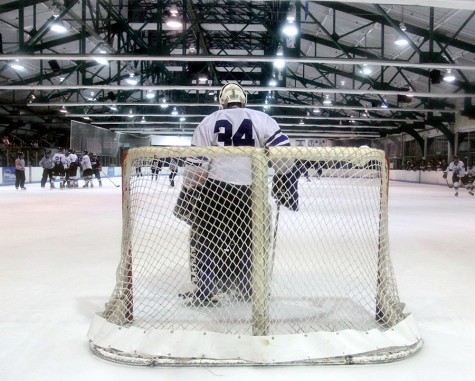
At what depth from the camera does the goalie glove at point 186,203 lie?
8.88 feet

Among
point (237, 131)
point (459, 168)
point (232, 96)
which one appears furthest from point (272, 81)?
point (237, 131)

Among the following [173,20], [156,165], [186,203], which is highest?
[173,20]

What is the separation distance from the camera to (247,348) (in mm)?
2086

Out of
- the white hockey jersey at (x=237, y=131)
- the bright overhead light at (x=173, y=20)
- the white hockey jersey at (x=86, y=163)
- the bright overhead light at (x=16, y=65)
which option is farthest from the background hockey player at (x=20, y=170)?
the white hockey jersey at (x=237, y=131)

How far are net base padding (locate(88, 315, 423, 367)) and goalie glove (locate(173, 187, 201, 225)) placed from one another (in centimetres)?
77

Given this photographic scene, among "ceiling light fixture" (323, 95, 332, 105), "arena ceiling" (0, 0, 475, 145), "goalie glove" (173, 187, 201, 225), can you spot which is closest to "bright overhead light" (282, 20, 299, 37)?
"arena ceiling" (0, 0, 475, 145)

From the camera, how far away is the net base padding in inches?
80.9

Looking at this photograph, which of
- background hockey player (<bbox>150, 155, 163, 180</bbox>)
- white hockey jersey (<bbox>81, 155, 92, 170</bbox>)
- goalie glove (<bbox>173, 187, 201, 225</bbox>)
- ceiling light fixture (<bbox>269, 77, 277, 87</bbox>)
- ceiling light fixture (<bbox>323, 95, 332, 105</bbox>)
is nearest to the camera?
background hockey player (<bbox>150, 155, 163, 180</bbox>)

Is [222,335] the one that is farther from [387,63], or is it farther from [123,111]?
[123,111]

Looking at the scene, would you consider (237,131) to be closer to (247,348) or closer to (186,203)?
(186,203)

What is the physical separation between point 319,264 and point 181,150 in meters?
2.38

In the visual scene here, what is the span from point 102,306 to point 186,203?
0.83m

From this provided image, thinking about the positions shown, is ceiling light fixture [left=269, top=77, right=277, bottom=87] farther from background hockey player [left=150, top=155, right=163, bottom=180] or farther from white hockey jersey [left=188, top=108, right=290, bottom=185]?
background hockey player [left=150, top=155, right=163, bottom=180]

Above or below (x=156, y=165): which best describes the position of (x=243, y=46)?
above
